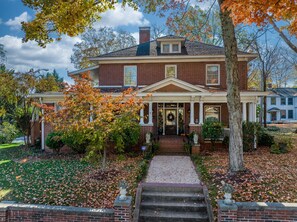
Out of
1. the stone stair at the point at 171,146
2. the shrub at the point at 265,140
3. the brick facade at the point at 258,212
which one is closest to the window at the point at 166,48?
the stone stair at the point at 171,146

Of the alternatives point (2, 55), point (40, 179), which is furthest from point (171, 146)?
point (2, 55)

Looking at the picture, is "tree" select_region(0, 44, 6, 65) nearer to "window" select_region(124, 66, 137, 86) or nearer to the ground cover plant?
"window" select_region(124, 66, 137, 86)

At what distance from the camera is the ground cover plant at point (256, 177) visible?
21.3ft

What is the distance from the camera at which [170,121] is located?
16688 millimetres

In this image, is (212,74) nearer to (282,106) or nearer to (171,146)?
(171,146)

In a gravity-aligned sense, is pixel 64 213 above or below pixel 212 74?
below

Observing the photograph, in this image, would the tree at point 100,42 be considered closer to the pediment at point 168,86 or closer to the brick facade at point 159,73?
A: the brick facade at point 159,73

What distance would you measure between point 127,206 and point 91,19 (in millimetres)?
7148

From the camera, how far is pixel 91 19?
8.86m

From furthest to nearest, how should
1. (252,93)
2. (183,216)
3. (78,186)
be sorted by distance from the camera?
(252,93), (78,186), (183,216)

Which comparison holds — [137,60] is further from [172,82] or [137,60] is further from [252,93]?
[252,93]

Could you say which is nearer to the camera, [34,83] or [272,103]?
[34,83]

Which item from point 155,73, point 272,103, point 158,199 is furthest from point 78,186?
point 272,103

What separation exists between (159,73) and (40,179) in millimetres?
10959
